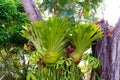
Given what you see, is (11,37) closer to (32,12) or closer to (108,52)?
(32,12)

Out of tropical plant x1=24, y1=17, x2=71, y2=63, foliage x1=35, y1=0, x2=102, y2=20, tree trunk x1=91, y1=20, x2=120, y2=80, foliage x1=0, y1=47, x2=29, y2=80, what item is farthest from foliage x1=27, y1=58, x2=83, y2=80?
foliage x1=0, y1=47, x2=29, y2=80

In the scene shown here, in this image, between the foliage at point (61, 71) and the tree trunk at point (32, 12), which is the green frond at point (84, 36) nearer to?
the foliage at point (61, 71)

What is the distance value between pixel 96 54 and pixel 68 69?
0.37 metres

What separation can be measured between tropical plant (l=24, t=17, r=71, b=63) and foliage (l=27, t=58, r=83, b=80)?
0.07 meters

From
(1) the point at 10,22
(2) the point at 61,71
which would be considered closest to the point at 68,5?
(2) the point at 61,71

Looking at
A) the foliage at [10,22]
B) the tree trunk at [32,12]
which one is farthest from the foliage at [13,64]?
the tree trunk at [32,12]

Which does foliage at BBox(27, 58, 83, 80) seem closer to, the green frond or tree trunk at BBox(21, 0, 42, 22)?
the green frond

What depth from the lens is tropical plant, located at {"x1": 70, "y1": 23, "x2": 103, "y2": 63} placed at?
231 cm

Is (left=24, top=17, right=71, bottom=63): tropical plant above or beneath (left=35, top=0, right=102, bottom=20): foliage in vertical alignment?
beneath

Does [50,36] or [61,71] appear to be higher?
[50,36]

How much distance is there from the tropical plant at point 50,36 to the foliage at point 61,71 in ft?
0.22

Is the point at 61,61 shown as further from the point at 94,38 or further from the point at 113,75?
the point at 113,75

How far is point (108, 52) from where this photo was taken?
101 inches

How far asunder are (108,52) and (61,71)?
55 cm
